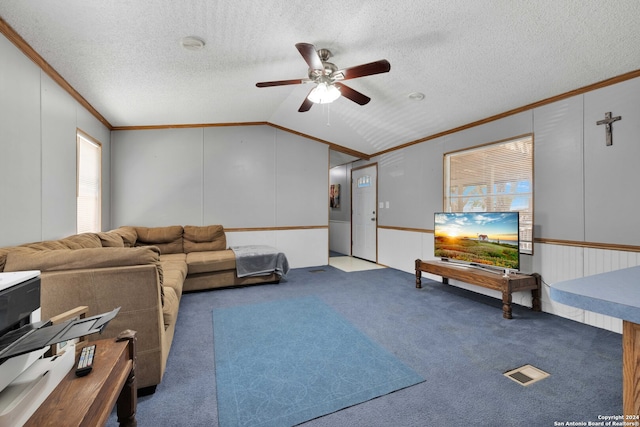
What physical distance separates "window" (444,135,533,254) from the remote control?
3957 millimetres

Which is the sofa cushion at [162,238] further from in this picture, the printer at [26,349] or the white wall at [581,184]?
the white wall at [581,184]

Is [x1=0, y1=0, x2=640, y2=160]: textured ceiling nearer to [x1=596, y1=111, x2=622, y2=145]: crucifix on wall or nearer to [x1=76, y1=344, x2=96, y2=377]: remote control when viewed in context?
[x1=596, y1=111, x2=622, y2=145]: crucifix on wall

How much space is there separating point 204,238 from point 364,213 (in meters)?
3.38

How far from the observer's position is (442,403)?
172 centimetres

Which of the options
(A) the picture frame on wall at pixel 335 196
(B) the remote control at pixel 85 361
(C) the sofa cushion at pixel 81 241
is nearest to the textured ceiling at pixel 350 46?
(C) the sofa cushion at pixel 81 241

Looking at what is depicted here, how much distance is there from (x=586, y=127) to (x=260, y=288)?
13.9 ft

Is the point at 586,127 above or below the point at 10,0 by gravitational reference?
below

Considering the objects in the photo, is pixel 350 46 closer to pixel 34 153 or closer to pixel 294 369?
pixel 294 369

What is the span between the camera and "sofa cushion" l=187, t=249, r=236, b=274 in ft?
13.1

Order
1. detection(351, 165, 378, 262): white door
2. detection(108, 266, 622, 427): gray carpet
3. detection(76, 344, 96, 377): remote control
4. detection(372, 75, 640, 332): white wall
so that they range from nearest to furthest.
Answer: detection(76, 344, 96, 377): remote control, detection(108, 266, 622, 427): gray carpet, detection(372, 75, 640, 332): white wall, detection(351, 165, 378, 262): white door

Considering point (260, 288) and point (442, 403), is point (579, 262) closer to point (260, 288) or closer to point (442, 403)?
point (442, 403)

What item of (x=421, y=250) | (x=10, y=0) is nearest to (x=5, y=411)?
(x=10, y=0)

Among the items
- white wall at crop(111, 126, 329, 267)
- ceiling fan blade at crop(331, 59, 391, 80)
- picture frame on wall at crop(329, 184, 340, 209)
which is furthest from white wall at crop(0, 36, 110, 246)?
picture frame on wall at crop(329, 184, 340, 209)

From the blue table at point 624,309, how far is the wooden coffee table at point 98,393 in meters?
1.42
